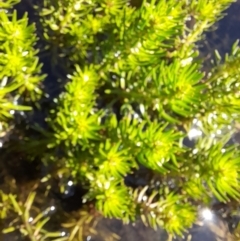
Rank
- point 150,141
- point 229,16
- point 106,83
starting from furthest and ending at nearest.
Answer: point 229,16 → point 106,83 → point 150,141

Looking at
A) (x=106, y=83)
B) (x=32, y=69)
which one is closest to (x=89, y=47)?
(x=106, y=83)

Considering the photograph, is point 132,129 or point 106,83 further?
point 106,83

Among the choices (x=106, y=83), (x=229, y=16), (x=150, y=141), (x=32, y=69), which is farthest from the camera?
(x=229, y=16)

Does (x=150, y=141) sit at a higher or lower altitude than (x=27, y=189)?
higher

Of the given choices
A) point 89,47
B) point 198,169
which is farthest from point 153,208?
point 89,47

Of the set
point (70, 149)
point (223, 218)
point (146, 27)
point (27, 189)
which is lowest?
point (223, 218)

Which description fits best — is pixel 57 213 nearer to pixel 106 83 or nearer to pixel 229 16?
pixel 106 83

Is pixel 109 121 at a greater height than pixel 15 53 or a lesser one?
lesser
